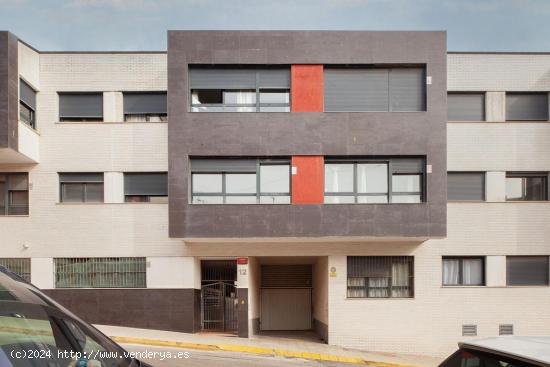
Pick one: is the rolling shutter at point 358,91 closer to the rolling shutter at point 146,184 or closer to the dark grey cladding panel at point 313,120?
the dark grey cladding panel at point 313,120

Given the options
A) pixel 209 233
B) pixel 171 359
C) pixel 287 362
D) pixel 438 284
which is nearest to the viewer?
pixel 171 359

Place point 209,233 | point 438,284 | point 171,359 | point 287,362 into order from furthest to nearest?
point 438,284 < point 209,233 < point 287,362 < point 171,359

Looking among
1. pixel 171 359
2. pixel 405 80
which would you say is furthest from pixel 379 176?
pixel 171 359

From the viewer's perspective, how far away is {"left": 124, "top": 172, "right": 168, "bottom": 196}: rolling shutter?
15961 millimetres

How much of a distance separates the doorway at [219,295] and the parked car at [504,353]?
1283 centimetres

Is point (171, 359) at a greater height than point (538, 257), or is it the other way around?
point (538, 257)

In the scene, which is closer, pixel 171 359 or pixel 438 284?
pixel 171 359

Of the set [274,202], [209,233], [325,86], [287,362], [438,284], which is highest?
[325,86]

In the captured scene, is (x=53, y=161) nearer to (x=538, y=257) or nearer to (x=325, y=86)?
(x=325, y=86)

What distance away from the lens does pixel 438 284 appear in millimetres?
15703

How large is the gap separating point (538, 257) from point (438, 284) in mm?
3732

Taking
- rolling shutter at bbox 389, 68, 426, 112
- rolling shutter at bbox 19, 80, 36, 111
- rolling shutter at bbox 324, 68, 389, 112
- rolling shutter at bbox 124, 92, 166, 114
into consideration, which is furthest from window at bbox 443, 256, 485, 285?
rolling shutter at bbox 19, 80, 36, 111

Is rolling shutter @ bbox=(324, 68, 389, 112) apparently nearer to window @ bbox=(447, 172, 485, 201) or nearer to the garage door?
window @ bbox=(447, 172, 485, 201)

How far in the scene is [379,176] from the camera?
1513 centimetres
